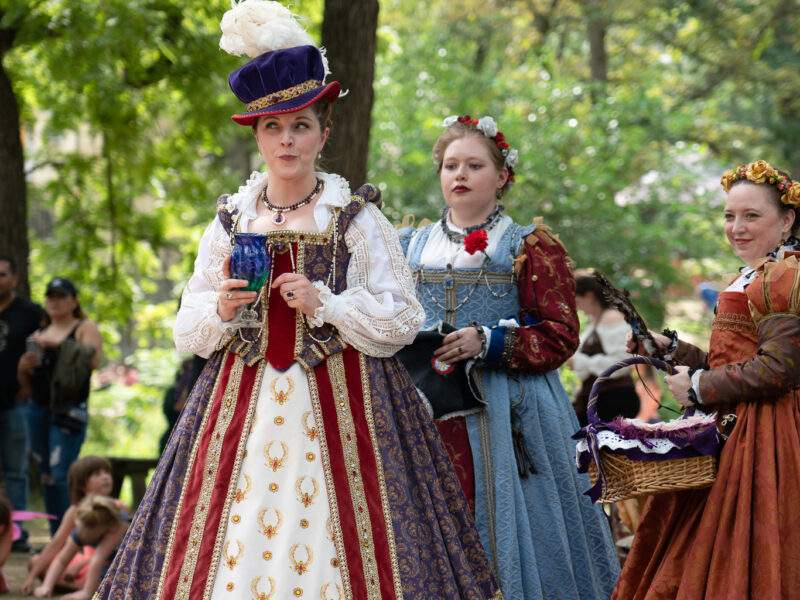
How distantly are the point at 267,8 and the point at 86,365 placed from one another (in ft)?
13.1

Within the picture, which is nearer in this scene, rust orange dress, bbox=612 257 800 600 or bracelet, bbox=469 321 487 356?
rust orange dress, bbox=612 257 800 600

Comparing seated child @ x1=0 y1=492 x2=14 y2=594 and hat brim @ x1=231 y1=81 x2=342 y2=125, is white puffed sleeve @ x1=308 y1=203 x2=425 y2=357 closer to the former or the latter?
hat brim @ x1=231 y1=81 x2=342 y2=125

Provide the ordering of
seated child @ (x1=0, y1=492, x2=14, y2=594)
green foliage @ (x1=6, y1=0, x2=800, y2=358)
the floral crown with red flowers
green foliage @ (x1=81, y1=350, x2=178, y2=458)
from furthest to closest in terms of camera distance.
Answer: green foliage @ (x1=81, y1=350, x2=178, y2=458) → green foliage @ (x1=6, y1=0, x2=800, y2=358) → seated child @ (x1=0, y1=492, x2=14, y2=594) → the floral crown with red flowers

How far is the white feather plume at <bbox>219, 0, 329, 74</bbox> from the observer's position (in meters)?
3.32

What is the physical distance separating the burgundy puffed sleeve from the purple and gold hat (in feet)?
3.89

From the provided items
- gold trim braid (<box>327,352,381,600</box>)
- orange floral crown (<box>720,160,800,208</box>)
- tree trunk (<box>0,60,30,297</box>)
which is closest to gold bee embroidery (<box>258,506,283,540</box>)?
gold trim braid (<box>327,352,381,600</box>)

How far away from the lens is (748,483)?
10.3 ft

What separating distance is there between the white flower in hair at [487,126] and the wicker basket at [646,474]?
59.8 inches

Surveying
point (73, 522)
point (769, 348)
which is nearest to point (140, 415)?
point (73, 522)

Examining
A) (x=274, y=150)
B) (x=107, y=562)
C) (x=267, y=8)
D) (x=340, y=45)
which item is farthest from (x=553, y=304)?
(x=107, y=562)

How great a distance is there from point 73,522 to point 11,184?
4.09 metres

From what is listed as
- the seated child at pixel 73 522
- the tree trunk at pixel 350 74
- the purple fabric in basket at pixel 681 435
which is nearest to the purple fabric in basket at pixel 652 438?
the purple fabric in basket at pixel 681 435

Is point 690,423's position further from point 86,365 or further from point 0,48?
point 0,48

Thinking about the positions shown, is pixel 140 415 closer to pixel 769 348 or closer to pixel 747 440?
pixel 747 440
